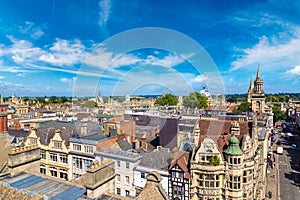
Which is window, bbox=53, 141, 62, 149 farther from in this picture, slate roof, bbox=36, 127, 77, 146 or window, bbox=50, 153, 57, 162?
window, bbox=50, 153, 57, 162

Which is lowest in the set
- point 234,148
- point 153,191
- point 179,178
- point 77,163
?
point 77,163

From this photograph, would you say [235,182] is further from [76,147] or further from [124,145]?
[76,147]

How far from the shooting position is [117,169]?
25953 mm

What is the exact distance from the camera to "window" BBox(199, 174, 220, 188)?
21.4m

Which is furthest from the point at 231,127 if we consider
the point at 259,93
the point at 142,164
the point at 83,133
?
the point at 259,93

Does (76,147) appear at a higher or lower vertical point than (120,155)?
higher

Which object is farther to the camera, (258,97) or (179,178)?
(258,97)

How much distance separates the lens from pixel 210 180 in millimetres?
21422

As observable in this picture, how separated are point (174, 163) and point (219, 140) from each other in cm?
612

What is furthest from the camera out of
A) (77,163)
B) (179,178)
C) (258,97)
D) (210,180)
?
(258,97)

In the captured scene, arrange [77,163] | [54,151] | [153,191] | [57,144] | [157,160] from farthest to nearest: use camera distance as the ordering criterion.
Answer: [54,151], [57,144], [77,163], [157,160], [153,191]

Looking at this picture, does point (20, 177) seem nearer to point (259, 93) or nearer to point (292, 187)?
point (292, 187)

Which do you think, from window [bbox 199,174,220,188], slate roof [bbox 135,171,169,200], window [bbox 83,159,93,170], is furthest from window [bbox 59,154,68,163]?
slate roof [bbox 135,171,169,200]

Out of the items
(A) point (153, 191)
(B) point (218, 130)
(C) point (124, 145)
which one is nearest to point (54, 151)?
(C) point (124, 145)
